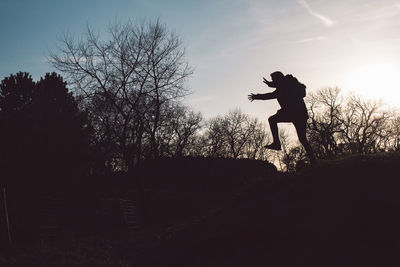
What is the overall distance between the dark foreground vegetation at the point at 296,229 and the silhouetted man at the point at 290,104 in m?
0.94

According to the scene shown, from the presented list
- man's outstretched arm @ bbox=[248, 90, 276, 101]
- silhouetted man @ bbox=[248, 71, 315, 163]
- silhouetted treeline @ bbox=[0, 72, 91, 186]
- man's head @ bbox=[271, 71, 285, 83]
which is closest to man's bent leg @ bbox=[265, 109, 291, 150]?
silhouetted man @ bbox=[248, 71, 315, 163]

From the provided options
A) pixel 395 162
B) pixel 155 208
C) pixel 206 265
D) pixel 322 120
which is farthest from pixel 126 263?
pixel 322 120

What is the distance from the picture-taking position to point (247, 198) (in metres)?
7.59

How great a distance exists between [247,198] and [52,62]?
13319 mm

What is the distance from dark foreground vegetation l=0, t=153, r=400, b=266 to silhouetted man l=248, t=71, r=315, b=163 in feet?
3.08

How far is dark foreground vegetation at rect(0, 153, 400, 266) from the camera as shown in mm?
4922

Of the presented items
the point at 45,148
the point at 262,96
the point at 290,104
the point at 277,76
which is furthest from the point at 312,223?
the point at 45,148

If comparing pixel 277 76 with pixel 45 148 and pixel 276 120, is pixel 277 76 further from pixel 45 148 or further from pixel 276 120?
pixel 45 148

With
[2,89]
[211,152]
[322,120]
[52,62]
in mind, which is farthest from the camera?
[211,152]

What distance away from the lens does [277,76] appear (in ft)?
26.4

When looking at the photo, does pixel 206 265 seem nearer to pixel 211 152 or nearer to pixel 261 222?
pixel 261 222

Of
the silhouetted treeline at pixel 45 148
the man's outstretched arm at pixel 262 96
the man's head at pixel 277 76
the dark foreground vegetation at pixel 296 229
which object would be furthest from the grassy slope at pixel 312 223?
the silhouetted treeline at pixel 45 148

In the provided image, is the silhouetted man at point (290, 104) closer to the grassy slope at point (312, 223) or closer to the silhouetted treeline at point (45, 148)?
the grassy slope at point (312, 223)

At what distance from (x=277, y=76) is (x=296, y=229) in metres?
4.03
